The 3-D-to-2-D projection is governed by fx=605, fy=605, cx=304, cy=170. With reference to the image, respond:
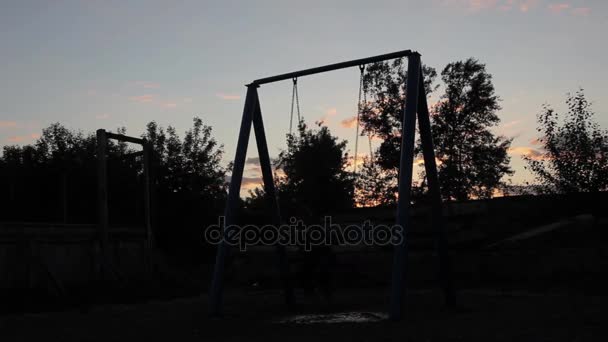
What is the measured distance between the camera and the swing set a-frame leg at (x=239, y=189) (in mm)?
9422

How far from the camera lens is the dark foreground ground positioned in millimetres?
6809

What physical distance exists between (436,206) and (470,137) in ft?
77.9

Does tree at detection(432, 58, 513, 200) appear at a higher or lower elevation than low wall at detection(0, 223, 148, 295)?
higher

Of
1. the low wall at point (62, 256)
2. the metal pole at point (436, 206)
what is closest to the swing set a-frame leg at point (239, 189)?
the metal pole at point (436, 206)

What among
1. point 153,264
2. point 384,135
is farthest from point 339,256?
point 384,135

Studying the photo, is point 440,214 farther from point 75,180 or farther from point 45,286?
point 75,180

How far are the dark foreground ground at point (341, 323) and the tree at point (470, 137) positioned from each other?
20.4 m

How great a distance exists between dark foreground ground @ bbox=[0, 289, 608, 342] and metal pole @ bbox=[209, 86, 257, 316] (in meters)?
0.37

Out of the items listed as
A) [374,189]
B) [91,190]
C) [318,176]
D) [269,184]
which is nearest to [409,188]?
[269,184]

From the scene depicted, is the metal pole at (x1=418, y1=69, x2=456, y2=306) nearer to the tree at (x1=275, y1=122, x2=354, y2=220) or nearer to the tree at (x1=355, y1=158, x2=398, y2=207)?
the tree at (x1=275, y1=122, x2=354, y2=220)

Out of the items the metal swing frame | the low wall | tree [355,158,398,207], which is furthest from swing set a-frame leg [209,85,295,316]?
tree [355,158,398,207]

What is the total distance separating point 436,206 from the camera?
9.62 meters

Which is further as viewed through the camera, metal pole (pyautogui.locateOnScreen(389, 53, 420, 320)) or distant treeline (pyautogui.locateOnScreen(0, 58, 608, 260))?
distant treeline (pyautogui.locateOnScreen(0, 58, 608, 260))

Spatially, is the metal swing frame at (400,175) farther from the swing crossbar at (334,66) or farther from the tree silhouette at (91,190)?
the tree silhouette at (91,190)
